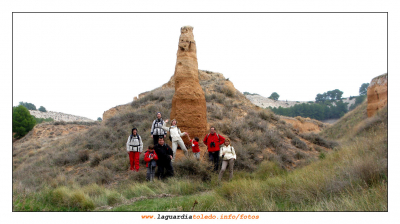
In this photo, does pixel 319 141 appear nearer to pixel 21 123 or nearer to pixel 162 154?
pixel 162 154

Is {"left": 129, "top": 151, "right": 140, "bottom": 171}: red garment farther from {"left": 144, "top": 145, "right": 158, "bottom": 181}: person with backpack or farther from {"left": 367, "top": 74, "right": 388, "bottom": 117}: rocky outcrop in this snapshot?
{"left": 367, "top": 74, "right": 388, "bottom": 117}: rocky outcrop

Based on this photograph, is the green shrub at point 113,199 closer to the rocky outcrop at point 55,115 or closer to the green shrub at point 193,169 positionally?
the green shrub at point 193,169

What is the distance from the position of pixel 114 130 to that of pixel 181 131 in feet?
19.7

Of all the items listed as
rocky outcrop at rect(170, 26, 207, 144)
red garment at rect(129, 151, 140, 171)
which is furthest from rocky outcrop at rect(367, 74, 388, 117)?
red garment at rect(129, 151, 140, 171)

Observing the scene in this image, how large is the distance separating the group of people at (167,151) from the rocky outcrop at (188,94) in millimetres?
714

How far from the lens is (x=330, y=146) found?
44.8ft

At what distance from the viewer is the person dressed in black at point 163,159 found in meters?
7.04

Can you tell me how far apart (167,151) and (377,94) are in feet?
71.1

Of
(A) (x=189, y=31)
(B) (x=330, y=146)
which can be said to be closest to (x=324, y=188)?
(A) (x=189, y=31)

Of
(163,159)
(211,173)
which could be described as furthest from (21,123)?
(211,173)

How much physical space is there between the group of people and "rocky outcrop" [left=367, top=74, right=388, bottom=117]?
19.4m

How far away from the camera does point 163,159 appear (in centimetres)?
711

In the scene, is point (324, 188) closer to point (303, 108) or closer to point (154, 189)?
point (154, 189)

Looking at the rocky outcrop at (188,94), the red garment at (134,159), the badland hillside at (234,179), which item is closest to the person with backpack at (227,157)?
the badland hillside at (234,179)
